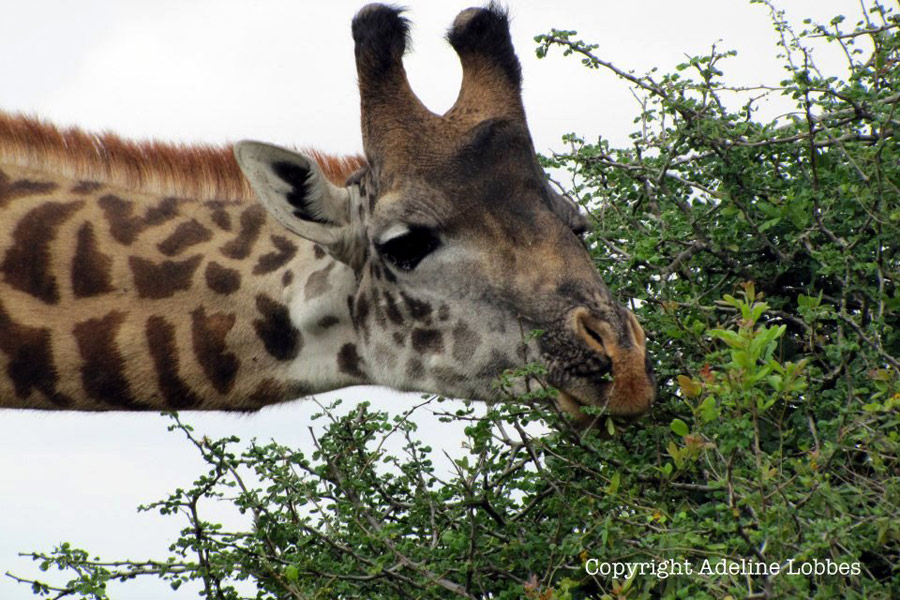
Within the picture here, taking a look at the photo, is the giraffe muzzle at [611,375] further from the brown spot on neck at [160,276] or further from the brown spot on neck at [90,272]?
the brown spot on neck at [90,272]

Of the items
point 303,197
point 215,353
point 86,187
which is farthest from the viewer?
point 86,187

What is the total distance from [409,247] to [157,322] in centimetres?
130

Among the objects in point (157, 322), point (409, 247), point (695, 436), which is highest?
point (409, 247)

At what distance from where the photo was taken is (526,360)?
18.6ft

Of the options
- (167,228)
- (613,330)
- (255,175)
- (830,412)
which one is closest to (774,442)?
(830,412)

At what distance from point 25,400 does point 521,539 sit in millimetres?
2541

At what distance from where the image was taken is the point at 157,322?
6141mm

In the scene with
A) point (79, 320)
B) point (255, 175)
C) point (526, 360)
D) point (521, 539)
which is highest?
point (255, 175)

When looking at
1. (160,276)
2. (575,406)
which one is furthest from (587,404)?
(160,276)

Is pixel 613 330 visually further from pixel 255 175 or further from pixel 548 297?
pixel 255 175

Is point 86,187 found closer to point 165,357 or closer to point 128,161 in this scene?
point 128,161

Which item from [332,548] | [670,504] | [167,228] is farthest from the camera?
[167,228]

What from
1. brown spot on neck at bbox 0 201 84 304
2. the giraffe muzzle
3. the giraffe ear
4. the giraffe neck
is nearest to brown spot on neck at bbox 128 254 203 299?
the giraffe neck

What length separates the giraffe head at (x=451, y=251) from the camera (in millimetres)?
5699
